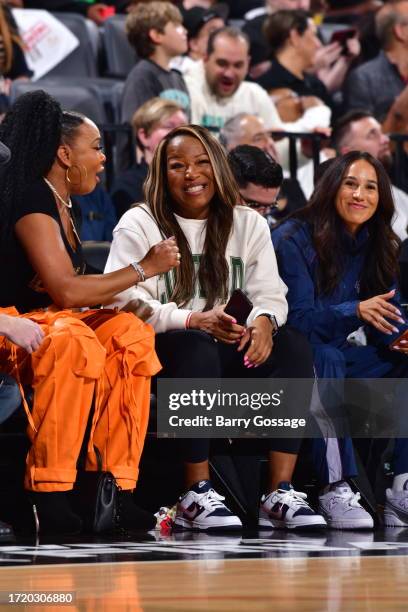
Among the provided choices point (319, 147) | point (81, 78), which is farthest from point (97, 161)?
point (81, 78)

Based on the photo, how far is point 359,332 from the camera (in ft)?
15.8

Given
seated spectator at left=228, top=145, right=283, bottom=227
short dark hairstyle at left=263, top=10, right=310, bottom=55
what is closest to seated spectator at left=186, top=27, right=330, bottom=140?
short dark hairstyle at left=263, top=10, right=310, bottom=55

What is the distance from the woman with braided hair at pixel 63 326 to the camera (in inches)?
145

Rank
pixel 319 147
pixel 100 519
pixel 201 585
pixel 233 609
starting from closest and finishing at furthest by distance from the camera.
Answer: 1. pixel 233 609
2. pixel 201 585
3. pixel 100 519
4. pixel 319 147

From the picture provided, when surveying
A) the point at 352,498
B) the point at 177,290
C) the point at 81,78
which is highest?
the point at 81,78

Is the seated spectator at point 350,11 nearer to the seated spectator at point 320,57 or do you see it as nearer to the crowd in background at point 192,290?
the seated spectator at point 320,57

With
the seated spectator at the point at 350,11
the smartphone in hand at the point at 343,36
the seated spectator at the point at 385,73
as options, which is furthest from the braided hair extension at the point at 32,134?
the seated spectator at the point at 350,11

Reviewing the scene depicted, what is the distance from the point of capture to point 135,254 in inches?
166

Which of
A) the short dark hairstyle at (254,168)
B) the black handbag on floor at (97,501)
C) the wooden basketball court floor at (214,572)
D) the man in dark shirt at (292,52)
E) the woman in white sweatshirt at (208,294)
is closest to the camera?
the wooden basketball court floor at (214,572)

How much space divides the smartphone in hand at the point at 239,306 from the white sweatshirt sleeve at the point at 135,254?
134 mm

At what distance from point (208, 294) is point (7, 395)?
92 cm

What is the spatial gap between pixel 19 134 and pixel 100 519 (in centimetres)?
120

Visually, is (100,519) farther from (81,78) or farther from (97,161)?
(81,78)

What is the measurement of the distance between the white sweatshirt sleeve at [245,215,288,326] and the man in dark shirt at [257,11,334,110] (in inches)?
142
